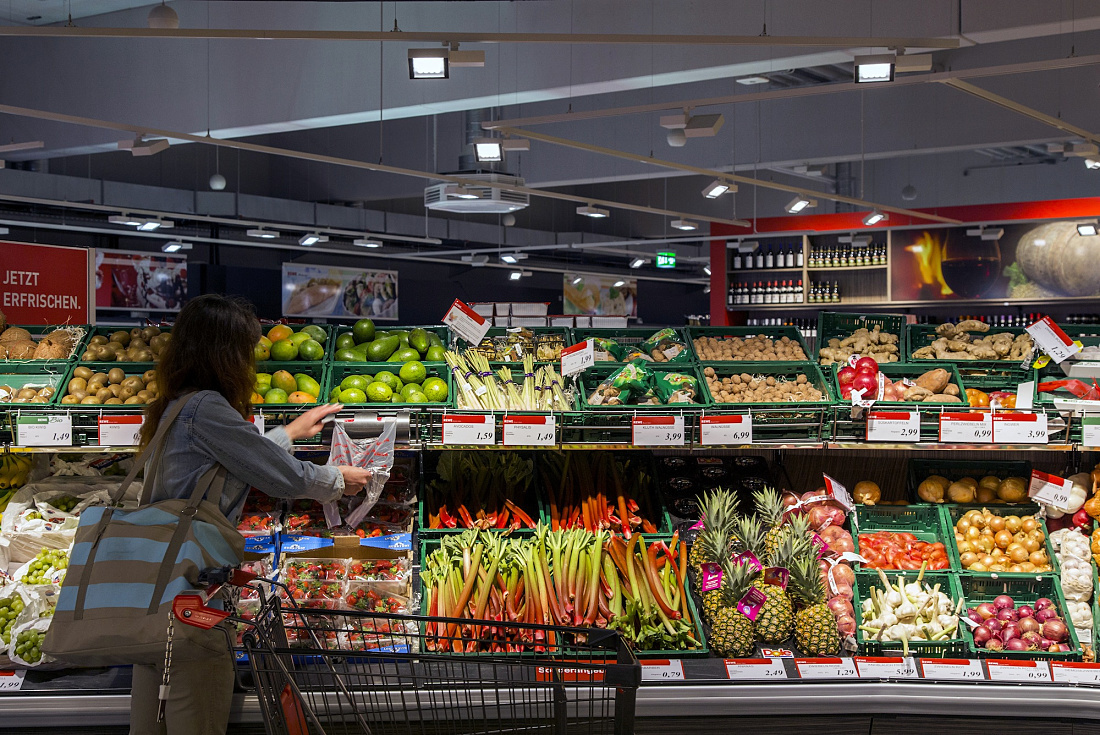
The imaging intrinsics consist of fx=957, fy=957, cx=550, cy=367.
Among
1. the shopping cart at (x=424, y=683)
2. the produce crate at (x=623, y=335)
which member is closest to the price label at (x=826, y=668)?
the shopping cart at (x=424, y=683)

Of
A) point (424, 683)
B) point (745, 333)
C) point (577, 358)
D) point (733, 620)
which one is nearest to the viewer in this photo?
point (424, 683)

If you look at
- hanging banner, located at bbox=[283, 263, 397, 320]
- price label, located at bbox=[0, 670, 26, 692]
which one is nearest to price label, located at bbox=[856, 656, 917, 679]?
price label, located at bbox=[0, 670, 26, 692]

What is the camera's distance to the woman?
99.7 inches

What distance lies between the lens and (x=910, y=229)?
1310cm

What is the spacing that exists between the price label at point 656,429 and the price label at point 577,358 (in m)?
0.43

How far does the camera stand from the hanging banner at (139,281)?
1598cm

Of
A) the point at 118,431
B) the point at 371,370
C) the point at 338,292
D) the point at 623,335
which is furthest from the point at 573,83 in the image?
the point at 338,292

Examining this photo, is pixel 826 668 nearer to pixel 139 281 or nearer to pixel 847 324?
pixel 847 324

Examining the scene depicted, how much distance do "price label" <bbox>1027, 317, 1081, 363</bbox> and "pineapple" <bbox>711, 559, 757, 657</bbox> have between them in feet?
5.33

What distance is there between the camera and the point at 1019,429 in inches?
142

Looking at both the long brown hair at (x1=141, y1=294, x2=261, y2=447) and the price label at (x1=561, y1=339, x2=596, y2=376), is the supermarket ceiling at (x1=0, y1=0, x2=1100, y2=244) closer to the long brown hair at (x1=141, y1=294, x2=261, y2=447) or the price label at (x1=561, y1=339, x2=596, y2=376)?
the price label at (x1=561, y1=339, x2=596, y2=376)

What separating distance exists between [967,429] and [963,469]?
57 centimetres

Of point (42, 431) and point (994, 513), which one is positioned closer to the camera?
point (42, 431)

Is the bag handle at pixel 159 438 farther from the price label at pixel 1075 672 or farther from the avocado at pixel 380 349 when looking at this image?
the price label at pixel 1075 672
